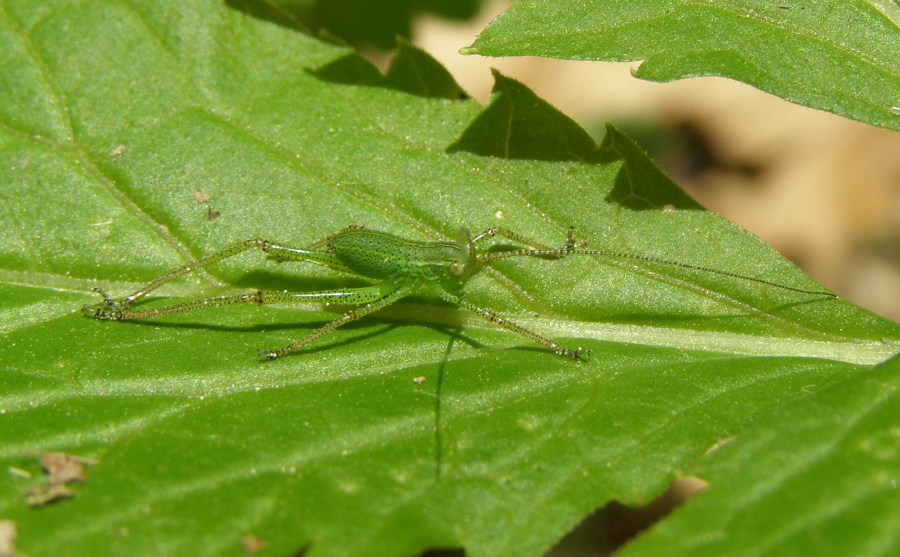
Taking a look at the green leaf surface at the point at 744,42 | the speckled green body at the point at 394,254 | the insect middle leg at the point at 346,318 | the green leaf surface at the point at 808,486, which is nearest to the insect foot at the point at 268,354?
the insect middle leg at the point at 346,318

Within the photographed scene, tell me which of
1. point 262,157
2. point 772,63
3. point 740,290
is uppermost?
point 772,63

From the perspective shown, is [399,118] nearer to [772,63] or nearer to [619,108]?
[772,63]

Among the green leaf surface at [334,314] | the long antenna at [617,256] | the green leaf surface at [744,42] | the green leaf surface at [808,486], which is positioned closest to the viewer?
the green leaf surface at [808,486]

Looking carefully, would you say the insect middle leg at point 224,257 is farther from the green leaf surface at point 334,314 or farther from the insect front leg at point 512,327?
the insect front leg at point 512,327

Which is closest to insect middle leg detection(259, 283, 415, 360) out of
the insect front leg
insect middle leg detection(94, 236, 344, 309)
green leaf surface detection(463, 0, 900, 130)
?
the insect front leg

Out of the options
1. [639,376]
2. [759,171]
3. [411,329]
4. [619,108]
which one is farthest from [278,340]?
[759,171]

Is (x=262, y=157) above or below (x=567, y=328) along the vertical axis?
above

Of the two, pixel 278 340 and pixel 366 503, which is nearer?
pixel 366 503
